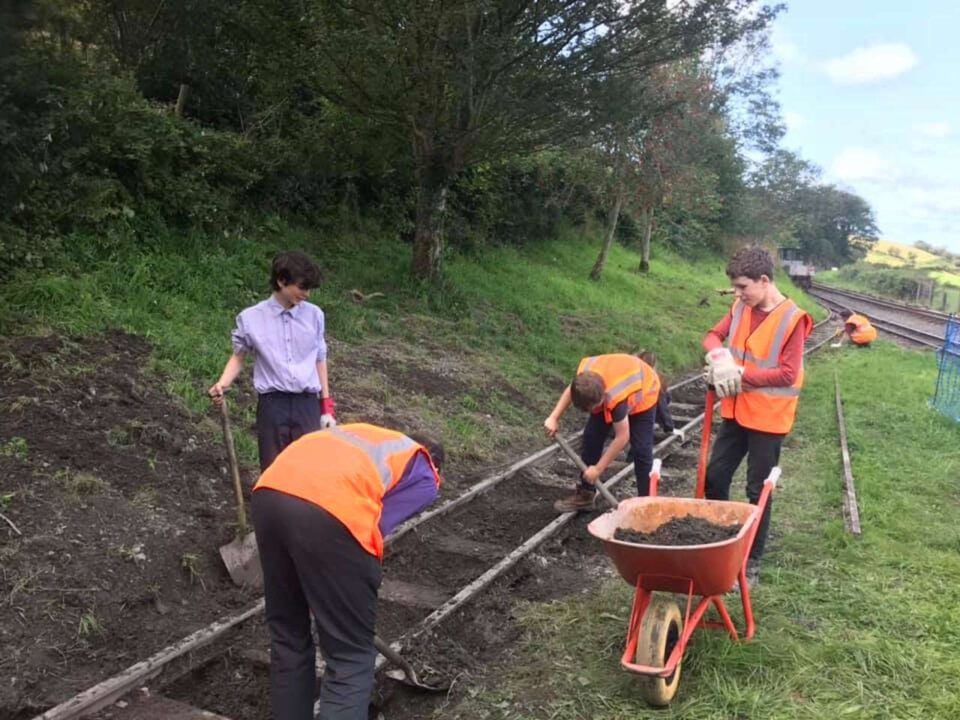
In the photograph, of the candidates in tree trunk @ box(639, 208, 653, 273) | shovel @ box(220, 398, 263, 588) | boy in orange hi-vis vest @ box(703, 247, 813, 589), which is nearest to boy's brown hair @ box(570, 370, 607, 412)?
boy in orange hi-vis vest @ box(703, 247, 813, 589)

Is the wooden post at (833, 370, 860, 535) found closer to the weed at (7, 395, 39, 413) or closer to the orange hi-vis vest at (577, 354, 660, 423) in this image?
the orange hi-vis vest at (577, 354, 660, 423)

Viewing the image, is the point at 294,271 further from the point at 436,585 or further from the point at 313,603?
the point at 436,585

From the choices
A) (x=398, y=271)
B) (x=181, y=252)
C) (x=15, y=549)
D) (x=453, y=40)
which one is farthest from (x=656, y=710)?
(x=398, y=271)

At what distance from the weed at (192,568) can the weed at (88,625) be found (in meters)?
0.69

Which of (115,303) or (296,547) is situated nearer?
(296,547)

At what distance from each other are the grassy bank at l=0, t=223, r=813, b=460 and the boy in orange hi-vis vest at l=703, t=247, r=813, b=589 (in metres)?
3.89

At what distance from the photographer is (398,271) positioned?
13.3 m

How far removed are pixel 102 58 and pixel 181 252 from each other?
515 cm

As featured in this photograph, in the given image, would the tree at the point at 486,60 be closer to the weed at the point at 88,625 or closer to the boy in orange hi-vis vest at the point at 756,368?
the boy in orange hi-vis vest at the point at 756,368

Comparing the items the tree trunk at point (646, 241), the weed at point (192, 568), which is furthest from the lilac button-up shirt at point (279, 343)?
the tree trunk at point (646, 241)

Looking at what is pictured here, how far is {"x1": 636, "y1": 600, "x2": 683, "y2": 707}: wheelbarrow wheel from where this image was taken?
365 cm

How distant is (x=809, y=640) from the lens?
14.2 ft

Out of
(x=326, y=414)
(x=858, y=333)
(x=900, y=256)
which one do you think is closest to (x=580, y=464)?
(x=326, y=414)

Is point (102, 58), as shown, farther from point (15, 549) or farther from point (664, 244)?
point (664, 244)
